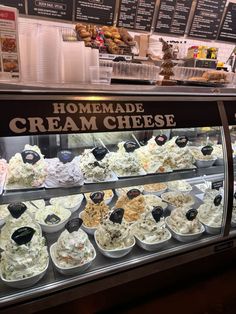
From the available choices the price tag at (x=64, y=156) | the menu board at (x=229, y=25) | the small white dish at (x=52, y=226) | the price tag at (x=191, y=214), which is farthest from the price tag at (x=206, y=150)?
the menu board at (x=229, y=25)

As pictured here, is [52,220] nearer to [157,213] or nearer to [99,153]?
[99,153]

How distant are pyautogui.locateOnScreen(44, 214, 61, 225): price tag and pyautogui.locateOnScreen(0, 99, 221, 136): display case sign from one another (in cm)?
82

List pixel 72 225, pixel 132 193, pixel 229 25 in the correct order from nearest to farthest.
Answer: pixel 72 225
pixel 132 193
pixel 229 25

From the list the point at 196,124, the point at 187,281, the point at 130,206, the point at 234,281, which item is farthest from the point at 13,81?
the point at 234,281

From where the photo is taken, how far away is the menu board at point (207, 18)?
3953 millimetres

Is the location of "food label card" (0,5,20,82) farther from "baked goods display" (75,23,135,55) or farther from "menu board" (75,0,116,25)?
"menu board" (75,0,116,25)

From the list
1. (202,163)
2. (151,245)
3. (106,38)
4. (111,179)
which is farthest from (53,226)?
(106,38)

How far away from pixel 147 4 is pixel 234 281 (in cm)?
354

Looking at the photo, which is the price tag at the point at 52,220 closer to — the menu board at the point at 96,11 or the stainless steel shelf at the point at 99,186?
the stainless steel shelf at the point at 99,186

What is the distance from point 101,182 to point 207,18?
141 inches

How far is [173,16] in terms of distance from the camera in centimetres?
382

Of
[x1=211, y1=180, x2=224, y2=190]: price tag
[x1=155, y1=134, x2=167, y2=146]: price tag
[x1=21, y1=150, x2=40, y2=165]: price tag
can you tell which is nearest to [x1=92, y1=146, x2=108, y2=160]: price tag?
[x1=21, y1=150, x2=40, y2=165]: price tag

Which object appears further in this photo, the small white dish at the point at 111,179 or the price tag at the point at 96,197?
the price tag at the point at 96,197

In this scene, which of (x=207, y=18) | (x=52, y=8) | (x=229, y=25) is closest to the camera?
(x=52, y=8)
